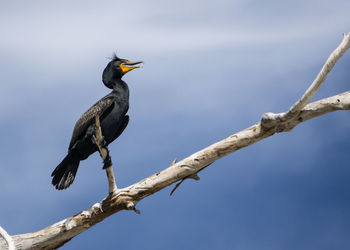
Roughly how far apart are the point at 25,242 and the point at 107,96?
213 centimetres

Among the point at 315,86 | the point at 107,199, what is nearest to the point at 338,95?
the point at 315,86

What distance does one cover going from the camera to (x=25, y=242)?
5.55 m

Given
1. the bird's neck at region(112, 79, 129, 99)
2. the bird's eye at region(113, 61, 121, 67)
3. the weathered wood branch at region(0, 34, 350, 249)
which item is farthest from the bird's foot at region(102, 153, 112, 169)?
the bird's eye at region(113, 61, 121, 67)

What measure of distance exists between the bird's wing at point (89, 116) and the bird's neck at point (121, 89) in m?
0.22

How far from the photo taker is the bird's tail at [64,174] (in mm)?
6191

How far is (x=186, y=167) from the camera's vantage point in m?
5.12

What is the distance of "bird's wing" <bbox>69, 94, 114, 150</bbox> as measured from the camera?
6134 mm

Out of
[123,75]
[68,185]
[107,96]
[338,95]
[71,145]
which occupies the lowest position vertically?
[338,95]

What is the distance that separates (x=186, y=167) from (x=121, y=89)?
1.99 m

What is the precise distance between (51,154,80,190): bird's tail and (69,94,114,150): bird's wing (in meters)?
0.21

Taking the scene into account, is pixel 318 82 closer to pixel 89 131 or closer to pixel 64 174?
pixel 89 131

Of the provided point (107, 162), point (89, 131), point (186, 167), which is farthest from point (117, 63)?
point (186, 167)

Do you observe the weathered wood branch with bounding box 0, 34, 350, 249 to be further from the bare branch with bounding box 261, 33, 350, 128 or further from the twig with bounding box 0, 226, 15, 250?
the twig with bounding box 0, 226, 15, 250

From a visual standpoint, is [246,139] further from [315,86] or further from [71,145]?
[71,145]
